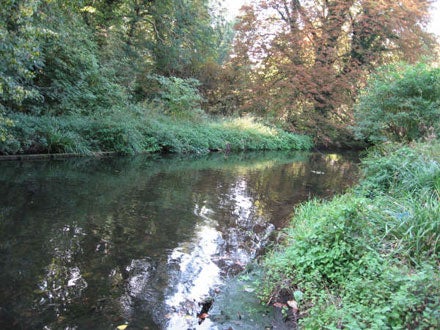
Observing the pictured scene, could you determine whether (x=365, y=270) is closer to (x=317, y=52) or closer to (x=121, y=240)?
(x=121, y=240)

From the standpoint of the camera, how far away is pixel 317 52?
25250mm

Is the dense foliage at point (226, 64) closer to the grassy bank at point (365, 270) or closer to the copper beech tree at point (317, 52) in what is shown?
the copper beech tree at point (317, 52)

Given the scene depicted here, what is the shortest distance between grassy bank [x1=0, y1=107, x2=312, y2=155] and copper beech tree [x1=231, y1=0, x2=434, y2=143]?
13.9 ft

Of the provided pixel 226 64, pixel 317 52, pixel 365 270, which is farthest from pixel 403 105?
pixel 226 64

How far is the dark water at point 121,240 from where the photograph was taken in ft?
11.2

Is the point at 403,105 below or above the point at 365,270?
above

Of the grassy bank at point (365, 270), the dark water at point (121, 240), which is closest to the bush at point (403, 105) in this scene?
the dark water at point (121, 240)

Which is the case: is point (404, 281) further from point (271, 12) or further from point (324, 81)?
point (271, 12)

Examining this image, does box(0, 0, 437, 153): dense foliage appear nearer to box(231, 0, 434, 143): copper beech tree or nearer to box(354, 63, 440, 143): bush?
box(231, 0, 434, 143): copper beech tree

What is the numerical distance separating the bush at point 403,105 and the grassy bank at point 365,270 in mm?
5930

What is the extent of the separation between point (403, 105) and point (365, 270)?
26.1ft

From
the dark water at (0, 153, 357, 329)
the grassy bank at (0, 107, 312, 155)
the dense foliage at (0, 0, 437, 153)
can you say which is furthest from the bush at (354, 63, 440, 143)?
the grassy bank at (0, 107, 312, 155)

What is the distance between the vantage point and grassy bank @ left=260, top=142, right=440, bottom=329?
8.41 feet

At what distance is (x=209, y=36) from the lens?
73.7ft
